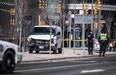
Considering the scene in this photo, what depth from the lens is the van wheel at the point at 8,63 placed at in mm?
17131

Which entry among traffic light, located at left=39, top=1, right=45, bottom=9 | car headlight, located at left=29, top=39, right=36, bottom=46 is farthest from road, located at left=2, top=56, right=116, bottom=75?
traffic light, located at left=39, top=1, right=45, bottom=9

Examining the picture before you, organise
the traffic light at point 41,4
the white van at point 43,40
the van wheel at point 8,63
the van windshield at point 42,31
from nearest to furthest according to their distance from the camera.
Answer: the van wheel at point 8,63, the white van at point 43,40, the van windshield at point 42,31, the traffic light at point 41,4

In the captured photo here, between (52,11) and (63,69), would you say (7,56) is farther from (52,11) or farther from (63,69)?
(52,11)

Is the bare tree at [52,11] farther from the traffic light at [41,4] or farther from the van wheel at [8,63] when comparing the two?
the van wheel at [8,63]

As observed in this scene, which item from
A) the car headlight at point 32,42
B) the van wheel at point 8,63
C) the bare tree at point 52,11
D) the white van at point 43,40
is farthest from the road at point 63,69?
the bare tree at point 52,11

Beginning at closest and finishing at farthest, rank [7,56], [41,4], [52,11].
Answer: [7,56] < [41,4] < [52,11]

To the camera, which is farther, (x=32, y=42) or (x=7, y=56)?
(x=32, y=42)

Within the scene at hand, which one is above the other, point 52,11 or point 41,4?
point 41,4

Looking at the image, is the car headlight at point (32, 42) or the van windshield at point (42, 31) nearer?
the car headlight at point (32, 42)

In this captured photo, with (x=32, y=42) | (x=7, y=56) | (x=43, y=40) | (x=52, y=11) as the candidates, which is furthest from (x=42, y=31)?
(x=52, y=11)

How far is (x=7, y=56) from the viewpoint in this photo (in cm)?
1741

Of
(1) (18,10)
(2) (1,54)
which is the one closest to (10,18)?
(1) (18,10)

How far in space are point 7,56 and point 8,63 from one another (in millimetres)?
265

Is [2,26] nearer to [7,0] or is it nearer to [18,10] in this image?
[7,0]
